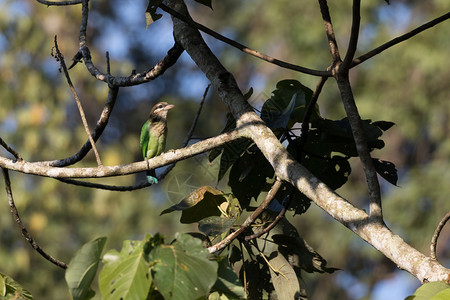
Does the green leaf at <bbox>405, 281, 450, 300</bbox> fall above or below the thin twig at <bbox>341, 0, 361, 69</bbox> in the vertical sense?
below

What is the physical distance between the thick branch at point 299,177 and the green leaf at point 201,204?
33cm

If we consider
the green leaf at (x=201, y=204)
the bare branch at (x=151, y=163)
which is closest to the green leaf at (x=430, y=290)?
the bare branch at (x=151, y=163)

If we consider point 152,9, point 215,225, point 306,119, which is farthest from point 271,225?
point 152,9

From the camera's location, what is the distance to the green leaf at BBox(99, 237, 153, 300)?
5.02 feet

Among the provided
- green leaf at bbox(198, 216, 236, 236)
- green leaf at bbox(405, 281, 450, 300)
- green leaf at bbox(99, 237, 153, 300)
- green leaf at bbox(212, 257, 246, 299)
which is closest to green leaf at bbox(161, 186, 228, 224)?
green leaf at bbox(198, 216, 236, 236)

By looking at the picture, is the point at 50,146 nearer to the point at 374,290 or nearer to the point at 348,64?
the point at 374,290

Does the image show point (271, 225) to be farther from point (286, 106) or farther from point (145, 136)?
point (145, 136)

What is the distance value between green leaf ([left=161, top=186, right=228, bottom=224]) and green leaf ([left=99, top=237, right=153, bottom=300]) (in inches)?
28.9

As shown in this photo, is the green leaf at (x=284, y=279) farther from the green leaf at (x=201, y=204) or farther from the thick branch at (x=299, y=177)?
the thick branch at (x=299, y=177)

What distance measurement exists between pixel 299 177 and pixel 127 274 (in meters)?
0.72

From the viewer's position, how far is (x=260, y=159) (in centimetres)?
265

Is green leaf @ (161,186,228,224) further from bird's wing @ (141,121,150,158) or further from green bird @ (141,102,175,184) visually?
bird's wing @ (141,121,150,158)

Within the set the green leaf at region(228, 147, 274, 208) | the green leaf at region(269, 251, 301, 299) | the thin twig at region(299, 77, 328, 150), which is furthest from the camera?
the green leaf at region(228, 147, 274, 208)

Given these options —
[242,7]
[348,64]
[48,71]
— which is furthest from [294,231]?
[242,7]
